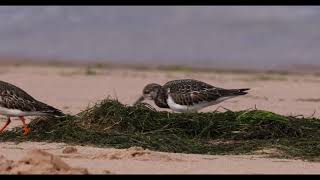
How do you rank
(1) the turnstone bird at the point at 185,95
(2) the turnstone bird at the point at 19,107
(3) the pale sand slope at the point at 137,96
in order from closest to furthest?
(3) the pale sand slope at the point at 137,96
(2) the turnstone bird at the point at 19,107
(1) the turnstone bird at the point at 185,95

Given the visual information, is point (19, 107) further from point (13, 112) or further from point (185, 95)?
point (185, 95)

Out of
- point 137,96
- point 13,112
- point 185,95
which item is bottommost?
point 137,96

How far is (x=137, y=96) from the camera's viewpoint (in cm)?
1594

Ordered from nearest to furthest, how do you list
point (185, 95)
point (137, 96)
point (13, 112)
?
point (13, 112) → point (185, 95) → point (137, 96)

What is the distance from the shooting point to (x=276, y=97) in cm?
1628

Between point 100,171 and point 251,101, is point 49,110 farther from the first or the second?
point 251,101

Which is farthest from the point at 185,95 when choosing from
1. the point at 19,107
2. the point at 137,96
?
the point at 137,96

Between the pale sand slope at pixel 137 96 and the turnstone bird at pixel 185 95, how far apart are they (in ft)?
6.44

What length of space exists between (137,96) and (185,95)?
514cm

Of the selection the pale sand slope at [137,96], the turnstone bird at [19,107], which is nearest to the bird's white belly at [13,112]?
the turnstone bird at [19,107]

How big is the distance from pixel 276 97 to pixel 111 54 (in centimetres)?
1968

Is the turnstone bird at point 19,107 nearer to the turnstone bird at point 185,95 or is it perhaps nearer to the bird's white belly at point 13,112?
the bird's white belly at point 13,112

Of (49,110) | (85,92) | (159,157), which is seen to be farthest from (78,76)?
(159,157)

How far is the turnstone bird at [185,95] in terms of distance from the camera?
10.9m
